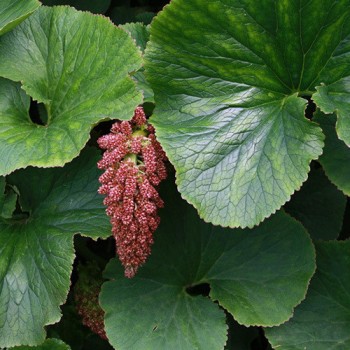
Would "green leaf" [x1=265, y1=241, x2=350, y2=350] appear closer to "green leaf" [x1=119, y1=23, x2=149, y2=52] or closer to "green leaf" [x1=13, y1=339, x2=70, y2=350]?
"green leaf" [x1=13, y1=339, x2=70, y2=350]

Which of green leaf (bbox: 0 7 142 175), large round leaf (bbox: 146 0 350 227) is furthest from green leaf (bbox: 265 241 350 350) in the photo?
green leaf (bbox: 0 7 142 175)

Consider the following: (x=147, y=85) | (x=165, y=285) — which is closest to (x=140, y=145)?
(x=147, y=85)

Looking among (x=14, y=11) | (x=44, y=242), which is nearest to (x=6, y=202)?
(x=44, y=242)

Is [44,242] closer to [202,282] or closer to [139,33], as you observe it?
[202,282]

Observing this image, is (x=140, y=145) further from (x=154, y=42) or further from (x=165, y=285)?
(x=165, y=285)

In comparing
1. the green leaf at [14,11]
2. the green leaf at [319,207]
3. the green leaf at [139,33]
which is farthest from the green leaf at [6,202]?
the green leaf at [319,207]

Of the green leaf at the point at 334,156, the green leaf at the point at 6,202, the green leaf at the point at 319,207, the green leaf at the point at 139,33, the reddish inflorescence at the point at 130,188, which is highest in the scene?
the green leaf at the point at 139,33

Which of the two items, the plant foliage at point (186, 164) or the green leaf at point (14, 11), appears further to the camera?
the green leaf at point (14, 11)

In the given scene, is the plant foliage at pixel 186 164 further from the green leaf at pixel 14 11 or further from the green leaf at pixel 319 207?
the green leaf at pixel 319 207
